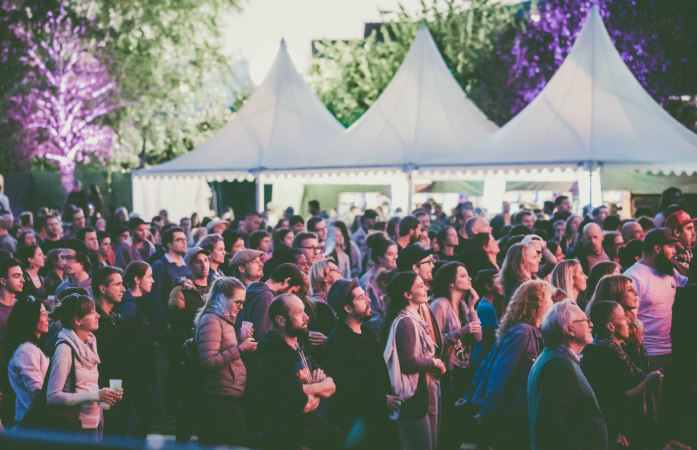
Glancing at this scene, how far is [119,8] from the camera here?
1709 inches

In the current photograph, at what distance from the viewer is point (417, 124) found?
1941cm

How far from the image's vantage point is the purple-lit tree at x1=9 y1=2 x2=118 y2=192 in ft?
136

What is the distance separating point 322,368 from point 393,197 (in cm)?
1732

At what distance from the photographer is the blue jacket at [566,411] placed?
15.2 ft

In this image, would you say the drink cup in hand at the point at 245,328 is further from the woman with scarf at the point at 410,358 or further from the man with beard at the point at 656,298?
the man with beard at the point at 656,298

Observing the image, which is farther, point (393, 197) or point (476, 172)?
point (393, 197)

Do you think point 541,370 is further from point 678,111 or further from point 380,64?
point 380,64

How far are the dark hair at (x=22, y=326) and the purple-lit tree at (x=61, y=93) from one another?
3707 centimetres

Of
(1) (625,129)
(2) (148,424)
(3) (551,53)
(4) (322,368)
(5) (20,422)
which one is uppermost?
(3) (551,53)

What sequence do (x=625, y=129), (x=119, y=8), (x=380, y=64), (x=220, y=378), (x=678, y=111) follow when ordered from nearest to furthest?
1. (x=220, y=378)
2. (x=625, y=129)
3. (x=678, y=111)
4. (x=380, y=64)
5. (x=119, y=8)

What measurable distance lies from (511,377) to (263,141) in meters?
16.3

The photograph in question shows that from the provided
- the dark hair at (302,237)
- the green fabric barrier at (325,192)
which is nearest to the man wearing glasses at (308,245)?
the dark hair at (302,237)

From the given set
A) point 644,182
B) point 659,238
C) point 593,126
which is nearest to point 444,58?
point 644,182

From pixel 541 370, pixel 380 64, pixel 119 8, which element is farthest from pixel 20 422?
pixel 119 8
